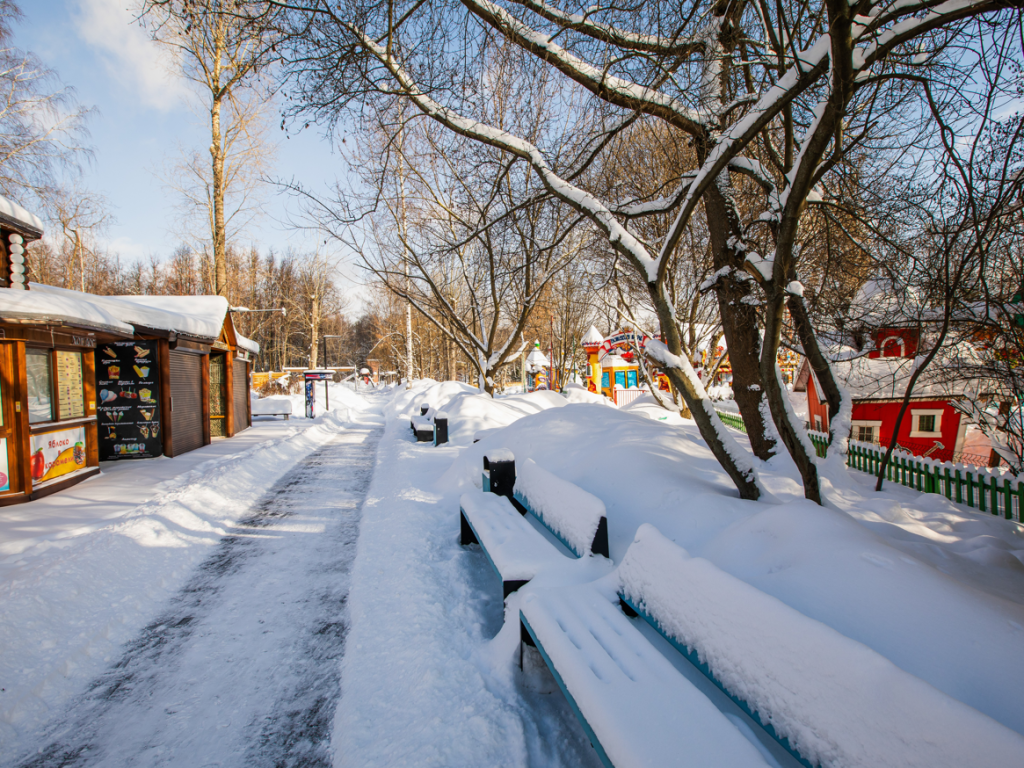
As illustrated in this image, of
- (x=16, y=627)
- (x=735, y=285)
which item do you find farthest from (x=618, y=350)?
(x=16, y=627)

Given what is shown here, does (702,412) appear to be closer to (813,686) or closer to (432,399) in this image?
(813,686)

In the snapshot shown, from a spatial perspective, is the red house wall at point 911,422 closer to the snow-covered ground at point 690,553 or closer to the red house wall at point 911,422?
the red house wall at point 911,422

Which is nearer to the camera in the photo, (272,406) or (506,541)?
(506,541)

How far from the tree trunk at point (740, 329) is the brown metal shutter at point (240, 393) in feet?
45.9

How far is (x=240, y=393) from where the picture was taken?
50.5 ft

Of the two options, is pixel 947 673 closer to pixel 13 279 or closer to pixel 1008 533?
pixel 1008 533

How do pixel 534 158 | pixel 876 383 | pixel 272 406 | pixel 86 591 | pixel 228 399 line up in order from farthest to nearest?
pixel 272 406, pixel 228 399, pixel 876 383, pixel 534 158, pixel 86 591

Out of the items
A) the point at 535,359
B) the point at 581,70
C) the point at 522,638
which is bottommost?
the point at 522,638

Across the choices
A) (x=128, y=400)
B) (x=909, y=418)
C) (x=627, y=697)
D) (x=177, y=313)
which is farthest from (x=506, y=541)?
(x=177, y=313)

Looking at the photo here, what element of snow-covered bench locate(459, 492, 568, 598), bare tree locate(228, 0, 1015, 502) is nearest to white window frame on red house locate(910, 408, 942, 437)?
bare tree locate(228, 0, 1015, 502)

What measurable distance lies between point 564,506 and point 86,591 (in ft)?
12.2

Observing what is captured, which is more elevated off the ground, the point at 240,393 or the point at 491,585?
the point at 240,393

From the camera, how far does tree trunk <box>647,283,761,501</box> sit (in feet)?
12.9

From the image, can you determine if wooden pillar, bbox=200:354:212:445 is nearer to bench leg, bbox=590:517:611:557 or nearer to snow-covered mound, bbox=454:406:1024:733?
snow-covered mound, bbox=454:406:1024:733
